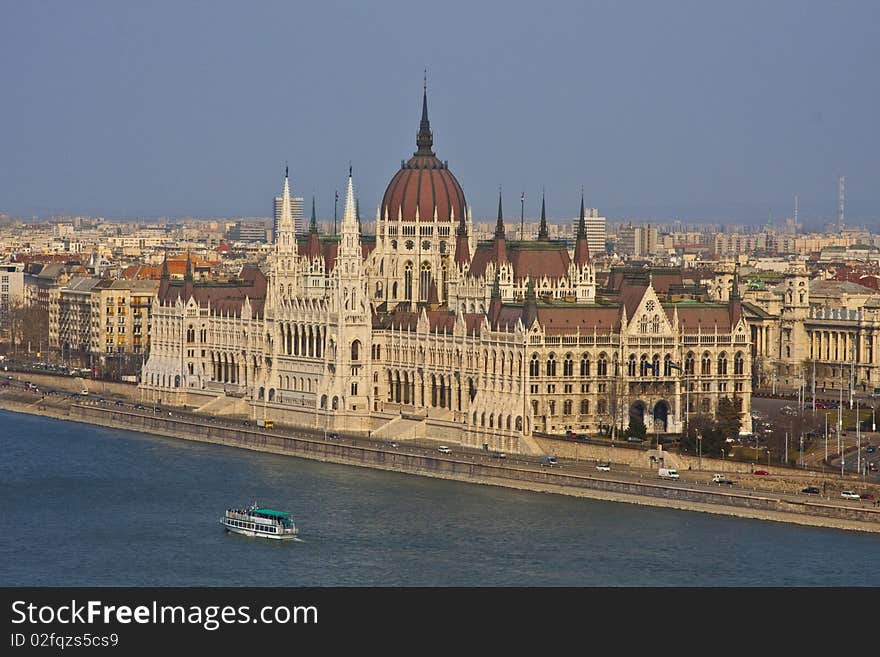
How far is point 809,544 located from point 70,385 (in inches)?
2289

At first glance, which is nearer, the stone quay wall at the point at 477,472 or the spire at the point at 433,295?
the stone quay wall at the point at 477,472

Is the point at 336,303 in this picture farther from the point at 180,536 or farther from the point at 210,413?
the point at 180,536

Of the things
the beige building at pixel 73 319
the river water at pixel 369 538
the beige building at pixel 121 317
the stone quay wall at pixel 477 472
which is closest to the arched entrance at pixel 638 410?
the stone quay wall at pixel 477 472

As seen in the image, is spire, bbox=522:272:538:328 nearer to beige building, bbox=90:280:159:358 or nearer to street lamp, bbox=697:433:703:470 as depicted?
street lamp, bbox=697:433:703:470

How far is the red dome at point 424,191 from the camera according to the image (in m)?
111

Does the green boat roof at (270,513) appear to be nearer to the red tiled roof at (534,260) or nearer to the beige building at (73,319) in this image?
the red tiled roof at (534,260)

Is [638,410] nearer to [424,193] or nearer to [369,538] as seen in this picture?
[424,193]

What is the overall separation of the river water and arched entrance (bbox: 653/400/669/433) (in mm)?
10310

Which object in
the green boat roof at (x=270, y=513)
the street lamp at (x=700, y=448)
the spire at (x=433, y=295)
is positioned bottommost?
the green boat roof at (x=270, y=513)

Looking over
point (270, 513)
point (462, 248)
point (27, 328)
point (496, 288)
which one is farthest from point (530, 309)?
point (27, 328)

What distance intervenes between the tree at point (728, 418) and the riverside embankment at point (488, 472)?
6926 millimetres

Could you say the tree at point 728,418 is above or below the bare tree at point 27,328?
below

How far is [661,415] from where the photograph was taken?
9612cm

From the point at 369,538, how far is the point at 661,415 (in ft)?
73.0
